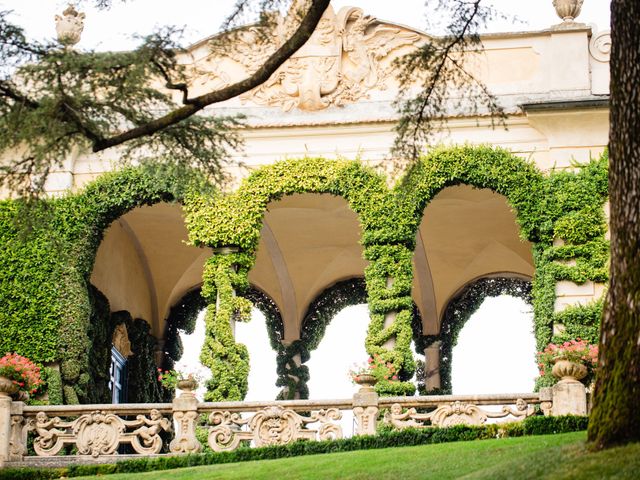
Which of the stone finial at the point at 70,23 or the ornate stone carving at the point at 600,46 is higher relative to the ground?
the stone finial at the point at 70,23

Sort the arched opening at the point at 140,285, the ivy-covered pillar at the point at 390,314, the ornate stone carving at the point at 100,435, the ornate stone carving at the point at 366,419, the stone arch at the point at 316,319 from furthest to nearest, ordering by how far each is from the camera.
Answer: the stone arch at the point at 316,319 → the arched opening at the point at 140,285 → the ivy-covered pillar at the point at 390,314 → the ornate stone carving at the point at 100,435 → the ornate stone carving at the point at 366,419

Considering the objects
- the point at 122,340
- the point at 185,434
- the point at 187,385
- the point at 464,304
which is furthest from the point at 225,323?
the point at 464,304

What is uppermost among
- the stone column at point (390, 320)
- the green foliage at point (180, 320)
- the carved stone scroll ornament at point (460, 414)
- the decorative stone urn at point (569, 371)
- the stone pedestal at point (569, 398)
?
the green foliage at point (180, 320)

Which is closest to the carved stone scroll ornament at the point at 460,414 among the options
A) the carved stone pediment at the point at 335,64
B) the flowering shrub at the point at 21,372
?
the flowering shrub at the point at 21,372

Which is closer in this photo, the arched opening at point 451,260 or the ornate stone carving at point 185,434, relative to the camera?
the ornate stone carving at point 185,434

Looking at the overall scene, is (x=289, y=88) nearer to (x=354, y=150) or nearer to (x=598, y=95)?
(x=354, y=150)

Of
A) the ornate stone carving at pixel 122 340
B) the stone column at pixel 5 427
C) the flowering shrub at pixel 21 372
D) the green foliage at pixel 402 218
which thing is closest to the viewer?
the stone column at pixel 5 427

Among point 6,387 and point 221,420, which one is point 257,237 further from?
point 6,387

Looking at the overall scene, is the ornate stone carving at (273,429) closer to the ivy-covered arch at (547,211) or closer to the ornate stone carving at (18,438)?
the ornate stone carving at (18,438)

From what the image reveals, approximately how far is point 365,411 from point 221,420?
2289 millimetres

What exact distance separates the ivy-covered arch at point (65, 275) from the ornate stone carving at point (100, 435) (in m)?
2.77

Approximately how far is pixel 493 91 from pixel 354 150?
283 cm

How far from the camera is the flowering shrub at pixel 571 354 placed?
2000 cm

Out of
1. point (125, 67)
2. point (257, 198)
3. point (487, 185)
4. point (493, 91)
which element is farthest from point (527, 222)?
point (125, 67)
